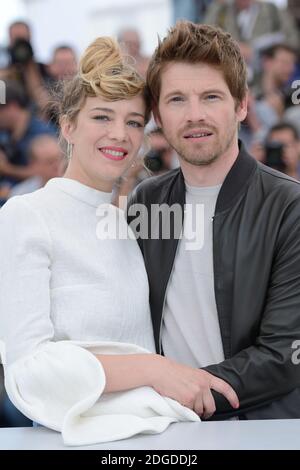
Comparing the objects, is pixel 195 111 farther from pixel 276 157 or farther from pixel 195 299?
pixel 276 157

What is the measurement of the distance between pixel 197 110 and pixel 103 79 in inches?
9.5

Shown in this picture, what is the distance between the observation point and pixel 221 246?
68.9 inches

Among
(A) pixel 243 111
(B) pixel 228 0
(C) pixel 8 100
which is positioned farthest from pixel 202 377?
(B) pixel 228 0

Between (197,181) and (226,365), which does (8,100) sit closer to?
(197,181)

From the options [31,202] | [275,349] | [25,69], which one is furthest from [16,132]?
[275,349]

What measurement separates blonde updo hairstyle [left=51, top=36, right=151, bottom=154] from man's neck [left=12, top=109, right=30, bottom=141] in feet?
7.04

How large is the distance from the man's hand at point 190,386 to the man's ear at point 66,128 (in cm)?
59

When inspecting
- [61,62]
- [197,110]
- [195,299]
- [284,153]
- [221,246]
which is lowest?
[195,299]

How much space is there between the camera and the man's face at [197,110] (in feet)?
5.83

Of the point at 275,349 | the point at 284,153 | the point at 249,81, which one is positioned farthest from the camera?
the point at 249,81

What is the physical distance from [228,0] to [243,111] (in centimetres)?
279

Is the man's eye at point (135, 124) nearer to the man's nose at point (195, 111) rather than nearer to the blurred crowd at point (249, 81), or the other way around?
the man's nose at point (195, 111)

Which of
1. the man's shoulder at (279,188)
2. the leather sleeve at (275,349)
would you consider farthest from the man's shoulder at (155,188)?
the leather sleeve at (275,349)

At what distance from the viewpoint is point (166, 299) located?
70.4 inches
